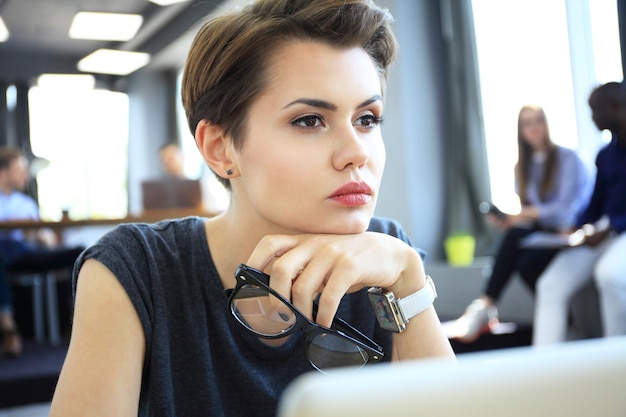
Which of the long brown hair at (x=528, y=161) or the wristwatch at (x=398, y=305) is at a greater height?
the long brown hair at (x=528, y=161)

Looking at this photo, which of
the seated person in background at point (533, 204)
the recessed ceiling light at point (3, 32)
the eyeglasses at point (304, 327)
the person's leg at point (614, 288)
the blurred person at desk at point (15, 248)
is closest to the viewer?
the eyeglasses at point (304, 327)

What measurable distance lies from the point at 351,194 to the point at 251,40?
30 centimetres

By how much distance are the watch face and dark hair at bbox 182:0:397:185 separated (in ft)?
1.08

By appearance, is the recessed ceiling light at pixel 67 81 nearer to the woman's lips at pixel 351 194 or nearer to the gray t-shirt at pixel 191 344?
the gray t-shirt at pixel 191 344

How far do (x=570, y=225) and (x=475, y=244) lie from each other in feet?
6.12

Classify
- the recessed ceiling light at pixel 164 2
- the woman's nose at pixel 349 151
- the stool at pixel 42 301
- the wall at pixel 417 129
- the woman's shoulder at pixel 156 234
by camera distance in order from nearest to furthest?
the woman's nose at pixel 349 151 → the woman's shoulder at pixel 156 234 → the stool at pixel 42 301 → the wall at pixel 417 129 → the recessed ceiling light at pixel 164 2

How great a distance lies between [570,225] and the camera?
3.60 meters

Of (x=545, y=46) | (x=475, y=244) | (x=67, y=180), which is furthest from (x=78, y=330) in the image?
(x=67, y=180)

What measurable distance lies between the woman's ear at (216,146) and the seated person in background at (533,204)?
9.26ft

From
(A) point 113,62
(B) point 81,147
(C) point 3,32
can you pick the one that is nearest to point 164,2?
(A) point 113,62

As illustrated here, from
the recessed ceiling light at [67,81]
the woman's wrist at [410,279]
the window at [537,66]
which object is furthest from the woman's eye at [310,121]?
the recessed ceiling light at [67,81]

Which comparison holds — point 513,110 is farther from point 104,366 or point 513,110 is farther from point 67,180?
point 67,180

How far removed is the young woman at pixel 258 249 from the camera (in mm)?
928

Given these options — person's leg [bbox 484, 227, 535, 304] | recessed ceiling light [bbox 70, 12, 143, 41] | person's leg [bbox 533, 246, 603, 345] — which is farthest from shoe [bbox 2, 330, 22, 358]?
recessed ceiling light [bbox 70, 12, 143, 41]
